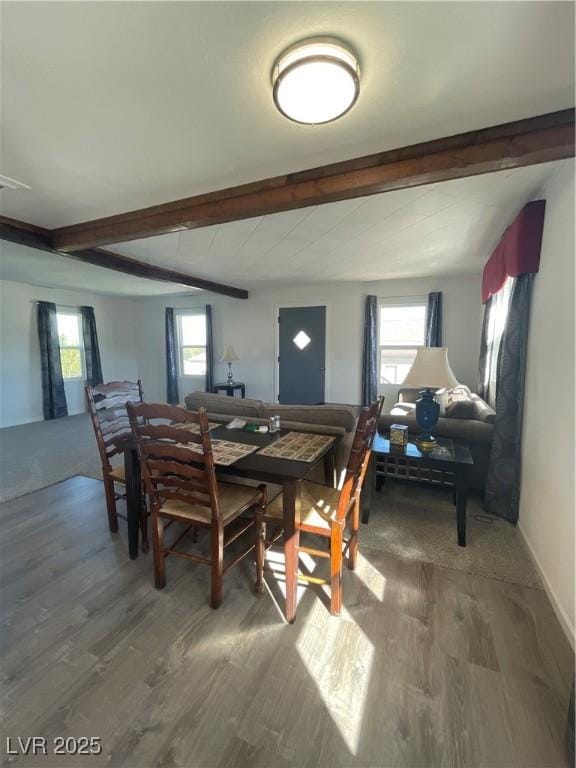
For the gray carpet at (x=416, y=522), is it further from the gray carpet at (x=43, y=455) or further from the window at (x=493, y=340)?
the window at (x=493, y=340)

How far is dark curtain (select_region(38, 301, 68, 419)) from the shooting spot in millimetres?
5445

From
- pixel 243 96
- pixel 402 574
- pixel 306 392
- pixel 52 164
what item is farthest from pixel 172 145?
pixel 306 392

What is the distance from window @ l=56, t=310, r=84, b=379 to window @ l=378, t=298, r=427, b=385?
5.62 meters

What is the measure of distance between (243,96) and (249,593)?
7.73 feet

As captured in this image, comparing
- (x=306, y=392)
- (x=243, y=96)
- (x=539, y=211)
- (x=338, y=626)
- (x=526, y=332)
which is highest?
(x=243, y=96)

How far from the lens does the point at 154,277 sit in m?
4.25

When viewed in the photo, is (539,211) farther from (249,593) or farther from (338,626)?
(249,593)

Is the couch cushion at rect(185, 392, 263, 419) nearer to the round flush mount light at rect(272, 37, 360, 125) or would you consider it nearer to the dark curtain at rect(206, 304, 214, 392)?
the round flush mount light at rect(272, 37, 360, 125)

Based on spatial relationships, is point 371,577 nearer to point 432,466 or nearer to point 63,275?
point 432,466

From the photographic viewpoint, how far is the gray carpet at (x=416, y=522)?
76.8 inches

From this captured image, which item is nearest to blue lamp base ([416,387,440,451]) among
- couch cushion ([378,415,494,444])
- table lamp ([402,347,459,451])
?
table lamp ([402,347,459,451])

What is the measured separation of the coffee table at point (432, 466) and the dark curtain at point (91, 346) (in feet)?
19.2

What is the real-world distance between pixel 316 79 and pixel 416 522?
2.62 m

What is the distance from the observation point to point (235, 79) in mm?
1226
